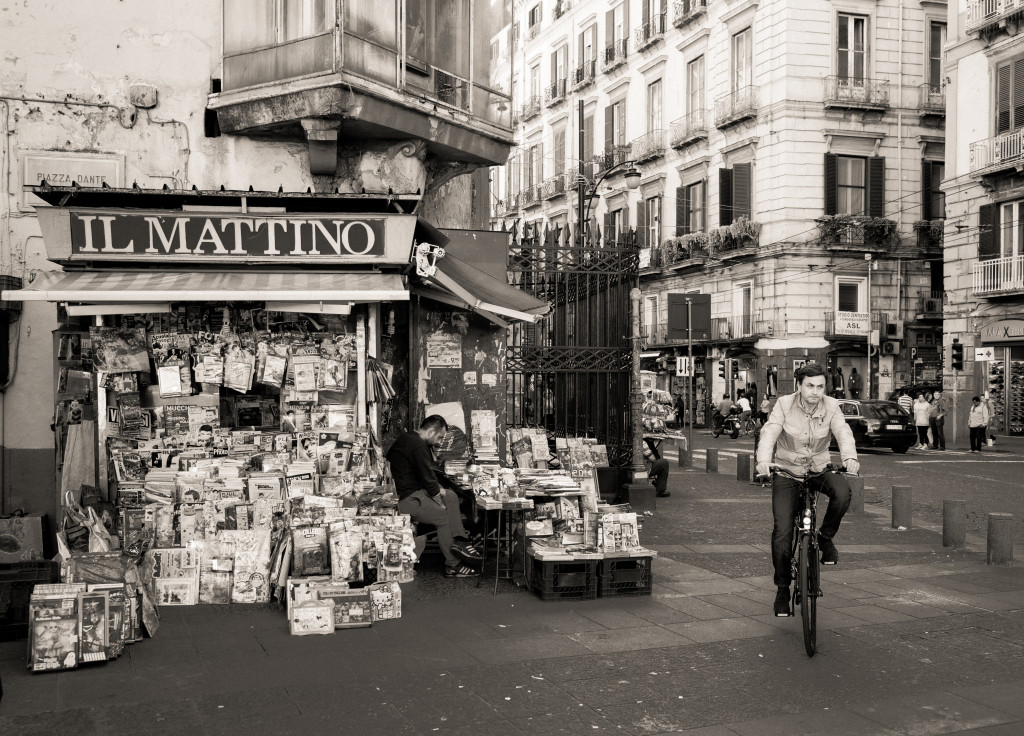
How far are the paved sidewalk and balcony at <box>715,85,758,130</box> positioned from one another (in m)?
29.1

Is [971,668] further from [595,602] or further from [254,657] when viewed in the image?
[254,657]

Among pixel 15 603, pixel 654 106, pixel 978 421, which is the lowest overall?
pixel 15 603

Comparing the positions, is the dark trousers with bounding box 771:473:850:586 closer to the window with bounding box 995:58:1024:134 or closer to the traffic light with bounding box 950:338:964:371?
the traffic light with bounding box 950:338:964:371

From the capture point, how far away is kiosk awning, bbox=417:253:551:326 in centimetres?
929

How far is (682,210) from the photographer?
40.4 m

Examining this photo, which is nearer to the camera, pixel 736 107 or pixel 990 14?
pixel 990 14

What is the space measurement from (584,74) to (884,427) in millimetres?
27649

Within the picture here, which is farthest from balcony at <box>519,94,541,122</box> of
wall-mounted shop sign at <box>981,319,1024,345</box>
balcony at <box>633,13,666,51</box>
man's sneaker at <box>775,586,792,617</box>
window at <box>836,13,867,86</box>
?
man's sneaker at <box>775,586,792,617</box>

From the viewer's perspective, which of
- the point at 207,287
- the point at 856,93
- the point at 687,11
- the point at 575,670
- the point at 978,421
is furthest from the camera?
the point at 687,11

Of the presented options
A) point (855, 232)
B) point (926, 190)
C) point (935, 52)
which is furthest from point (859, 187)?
point (935, 52)

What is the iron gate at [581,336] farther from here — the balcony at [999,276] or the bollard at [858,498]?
the balcony at [999,276]

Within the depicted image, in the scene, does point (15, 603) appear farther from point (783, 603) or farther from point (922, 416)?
point (922, 416)

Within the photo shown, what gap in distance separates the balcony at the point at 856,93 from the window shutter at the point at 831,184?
1.82 metres

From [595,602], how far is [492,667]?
194 cm
